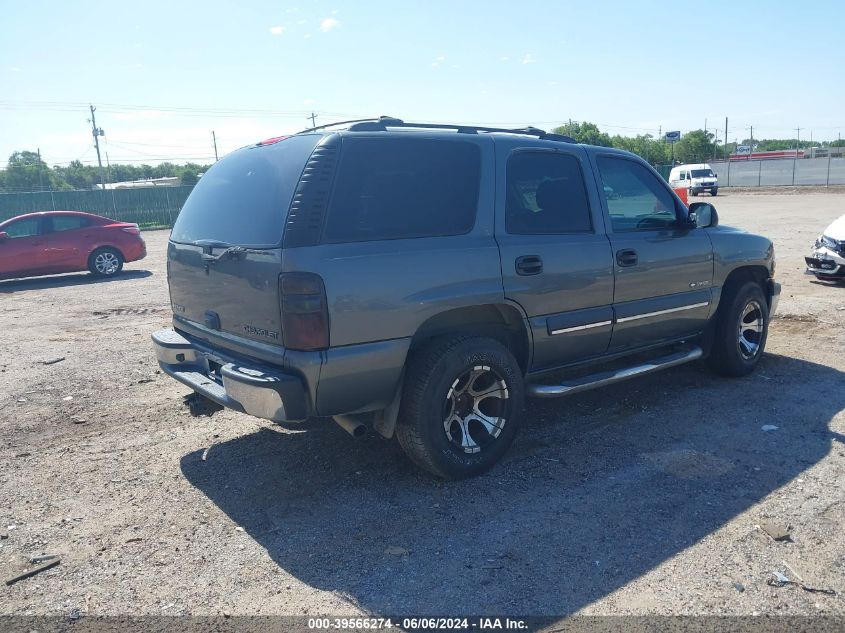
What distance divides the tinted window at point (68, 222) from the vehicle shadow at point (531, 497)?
11423 millimetres

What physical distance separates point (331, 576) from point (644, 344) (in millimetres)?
3131

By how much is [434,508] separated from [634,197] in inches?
113

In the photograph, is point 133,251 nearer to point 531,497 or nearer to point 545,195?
point 545,195

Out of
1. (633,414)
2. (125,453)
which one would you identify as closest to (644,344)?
(633,414)

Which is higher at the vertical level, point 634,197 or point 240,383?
point 634,197

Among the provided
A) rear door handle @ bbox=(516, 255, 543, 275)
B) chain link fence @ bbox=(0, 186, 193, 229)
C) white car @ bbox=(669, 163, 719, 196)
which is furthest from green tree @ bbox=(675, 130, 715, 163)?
rear door handle @ bbox=(516, 255, 543, 275)

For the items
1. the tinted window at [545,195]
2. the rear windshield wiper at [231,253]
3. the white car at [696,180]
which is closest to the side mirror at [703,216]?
the tinted window at [545,195]

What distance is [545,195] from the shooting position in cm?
462

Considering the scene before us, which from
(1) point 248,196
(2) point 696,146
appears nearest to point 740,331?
(1) point 248,196

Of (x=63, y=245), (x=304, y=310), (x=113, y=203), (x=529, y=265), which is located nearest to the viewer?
(x=304, y=310)

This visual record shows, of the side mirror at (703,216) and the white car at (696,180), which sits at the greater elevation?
the side mirror at (703,216)

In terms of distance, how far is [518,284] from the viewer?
424cm

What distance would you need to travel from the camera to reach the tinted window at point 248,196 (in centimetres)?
368

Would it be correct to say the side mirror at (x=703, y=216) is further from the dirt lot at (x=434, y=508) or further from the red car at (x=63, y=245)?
the red car at (x=63, y=245)
